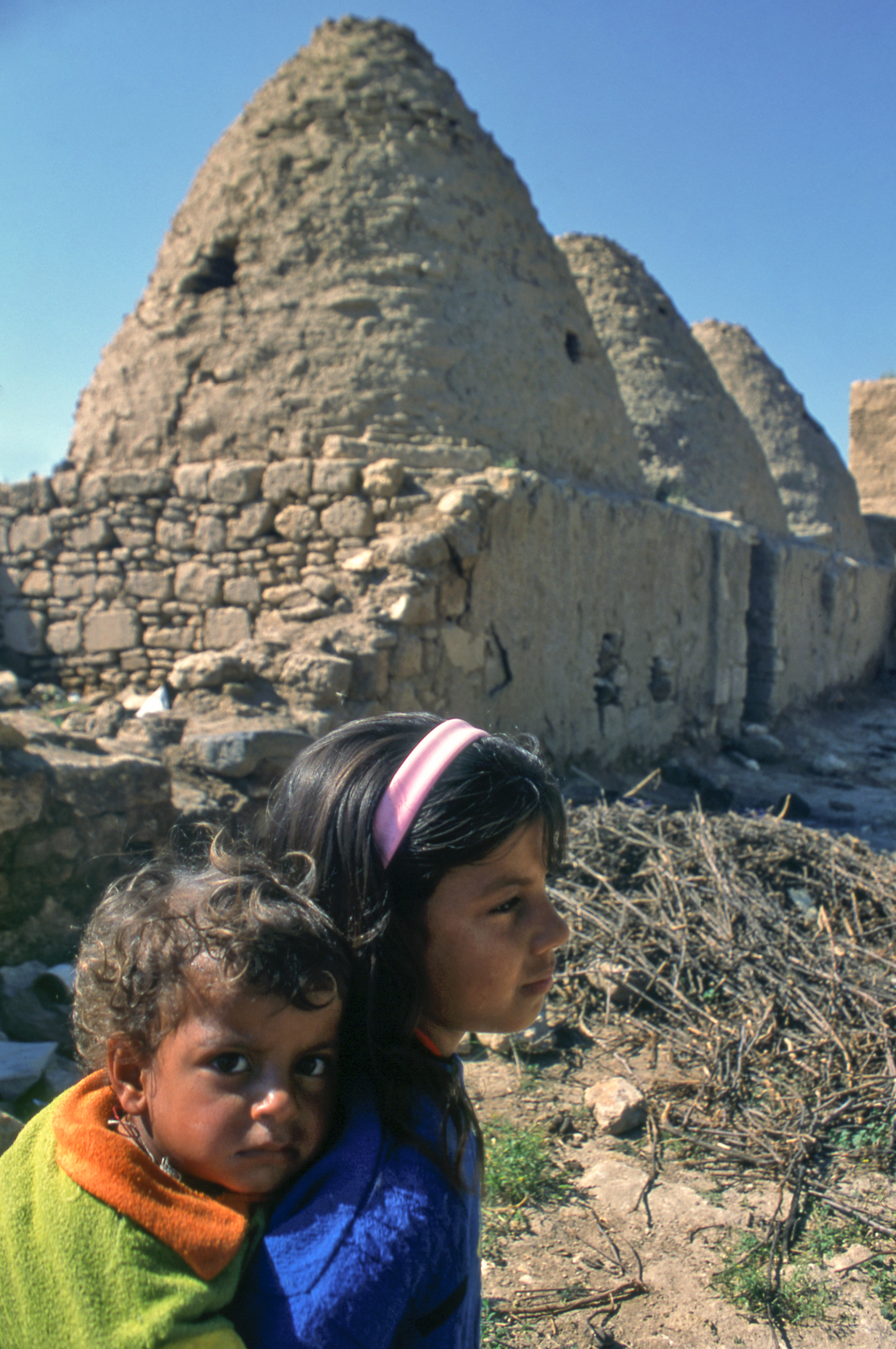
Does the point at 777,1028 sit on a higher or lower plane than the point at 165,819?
lower

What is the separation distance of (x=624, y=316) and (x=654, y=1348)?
12.1 m

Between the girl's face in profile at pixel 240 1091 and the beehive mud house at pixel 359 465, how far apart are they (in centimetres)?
373

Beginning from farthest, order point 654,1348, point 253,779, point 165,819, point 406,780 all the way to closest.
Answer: point 253,779
point 165,819
point 654,1348
point 406,780

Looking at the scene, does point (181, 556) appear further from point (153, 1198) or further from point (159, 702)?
point (153, 1198)

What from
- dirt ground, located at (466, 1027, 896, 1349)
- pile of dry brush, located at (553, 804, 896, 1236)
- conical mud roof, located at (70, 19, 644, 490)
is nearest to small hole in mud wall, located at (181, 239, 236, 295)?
conical mud roof, located at (70, 19, 644, 490)

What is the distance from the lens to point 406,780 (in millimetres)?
989

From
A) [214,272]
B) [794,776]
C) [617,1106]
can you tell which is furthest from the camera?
[794,776]

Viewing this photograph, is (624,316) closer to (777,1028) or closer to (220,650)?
(220,650)

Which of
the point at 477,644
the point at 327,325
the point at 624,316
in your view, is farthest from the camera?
the point at 624,316

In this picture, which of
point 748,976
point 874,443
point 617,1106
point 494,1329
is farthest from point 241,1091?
point 874,443

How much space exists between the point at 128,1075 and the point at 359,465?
494cm

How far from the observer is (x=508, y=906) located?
1.05 m

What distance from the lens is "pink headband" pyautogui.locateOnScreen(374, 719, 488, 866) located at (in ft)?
3.19

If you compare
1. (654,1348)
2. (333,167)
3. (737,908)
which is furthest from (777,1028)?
(333,167)
